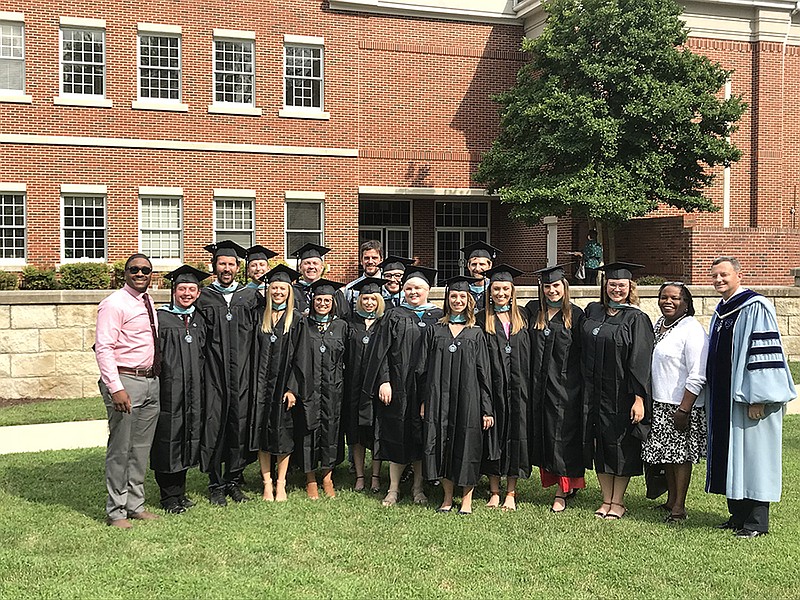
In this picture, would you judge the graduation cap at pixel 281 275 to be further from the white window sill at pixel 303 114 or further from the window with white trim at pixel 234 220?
the white window sill at pixel 303 114

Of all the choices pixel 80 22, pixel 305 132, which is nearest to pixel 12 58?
pixel 80 22

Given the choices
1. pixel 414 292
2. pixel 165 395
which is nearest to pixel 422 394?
pixel 414 292

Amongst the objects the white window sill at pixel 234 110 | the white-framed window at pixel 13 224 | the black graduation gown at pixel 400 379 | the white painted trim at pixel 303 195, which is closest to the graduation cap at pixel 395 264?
the black graduation gown at pixel 400 379

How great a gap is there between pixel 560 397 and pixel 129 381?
11.5 ft

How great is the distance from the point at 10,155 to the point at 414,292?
14.9m

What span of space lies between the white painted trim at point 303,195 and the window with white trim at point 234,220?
94 cm

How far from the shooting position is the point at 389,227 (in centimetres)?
2408

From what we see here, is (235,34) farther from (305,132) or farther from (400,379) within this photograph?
(400,379)

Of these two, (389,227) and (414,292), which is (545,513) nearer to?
(414,292)

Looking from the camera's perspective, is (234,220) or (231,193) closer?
(231,193)

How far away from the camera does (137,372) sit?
6766 millimetres

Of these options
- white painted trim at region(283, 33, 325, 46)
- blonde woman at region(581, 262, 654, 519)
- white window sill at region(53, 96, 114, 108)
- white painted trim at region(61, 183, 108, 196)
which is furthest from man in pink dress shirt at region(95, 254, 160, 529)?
white painted trim at region(283, 33, 325, 46)

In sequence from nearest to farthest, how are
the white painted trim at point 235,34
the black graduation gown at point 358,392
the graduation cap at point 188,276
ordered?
the graduation cap at point 188,276 → the black graduation gown at point 358,392 → the white painted trim at point 235,34

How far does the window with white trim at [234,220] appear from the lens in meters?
20.8
